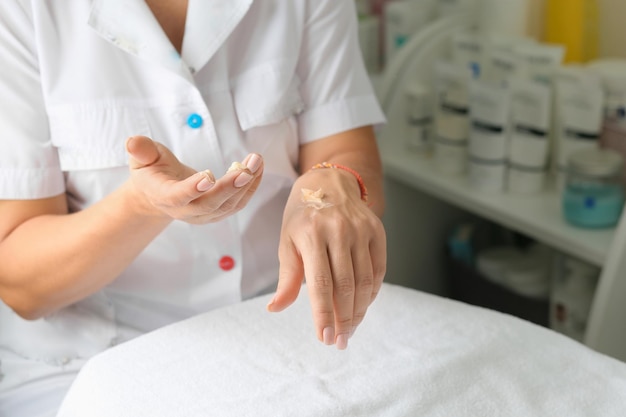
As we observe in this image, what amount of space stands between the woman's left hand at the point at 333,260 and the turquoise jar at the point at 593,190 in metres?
0.52

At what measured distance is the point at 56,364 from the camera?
98 cm

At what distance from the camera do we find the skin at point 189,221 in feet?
2.43

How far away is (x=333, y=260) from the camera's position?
0.77 metres

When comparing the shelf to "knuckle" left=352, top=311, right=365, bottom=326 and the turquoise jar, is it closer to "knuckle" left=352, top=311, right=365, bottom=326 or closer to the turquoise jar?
the turquoise jar

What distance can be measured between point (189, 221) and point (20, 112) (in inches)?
10.5

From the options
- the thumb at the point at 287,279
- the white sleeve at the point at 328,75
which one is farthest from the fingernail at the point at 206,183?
the white sleeve at the point at 328,75

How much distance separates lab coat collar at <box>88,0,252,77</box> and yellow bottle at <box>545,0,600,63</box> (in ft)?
2.35

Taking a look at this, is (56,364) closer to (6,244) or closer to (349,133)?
(6,244)

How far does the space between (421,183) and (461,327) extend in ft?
2.02

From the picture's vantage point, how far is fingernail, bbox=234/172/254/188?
0.71 metres

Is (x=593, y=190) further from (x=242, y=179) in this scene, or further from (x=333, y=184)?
(x=242, y=179)

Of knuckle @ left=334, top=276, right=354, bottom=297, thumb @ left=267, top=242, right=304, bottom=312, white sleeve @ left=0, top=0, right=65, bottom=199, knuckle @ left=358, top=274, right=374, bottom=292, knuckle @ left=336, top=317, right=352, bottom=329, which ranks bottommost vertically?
knuckle @ left=336, top=317, right=352, bottom=329

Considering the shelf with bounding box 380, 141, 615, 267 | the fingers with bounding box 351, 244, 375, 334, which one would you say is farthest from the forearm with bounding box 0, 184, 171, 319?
the shelf with bounding box 380, 141, 615, 267

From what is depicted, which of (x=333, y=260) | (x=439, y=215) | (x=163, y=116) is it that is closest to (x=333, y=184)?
(x=333, y=260)
